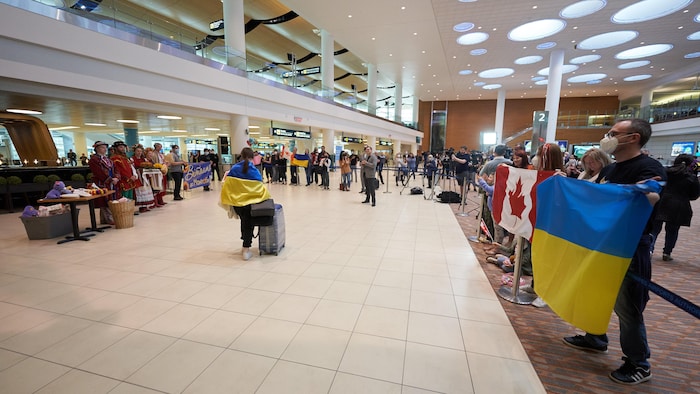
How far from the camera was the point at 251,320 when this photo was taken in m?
2.57

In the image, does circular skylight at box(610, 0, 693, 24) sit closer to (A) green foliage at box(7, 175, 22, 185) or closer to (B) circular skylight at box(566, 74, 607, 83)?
(B) circular skylight at box(566, 74, 607, 83)

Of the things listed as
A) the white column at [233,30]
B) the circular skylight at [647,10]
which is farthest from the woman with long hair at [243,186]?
the circular skylight at [647,10]

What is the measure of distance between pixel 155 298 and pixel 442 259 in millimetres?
3735

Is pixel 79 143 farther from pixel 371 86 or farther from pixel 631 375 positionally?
pixel 631 375

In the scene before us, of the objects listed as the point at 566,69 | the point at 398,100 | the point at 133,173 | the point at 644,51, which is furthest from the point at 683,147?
the point at 133,173

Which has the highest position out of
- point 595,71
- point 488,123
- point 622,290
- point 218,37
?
point 218,37

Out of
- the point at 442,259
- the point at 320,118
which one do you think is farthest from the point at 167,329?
the point at 320,118

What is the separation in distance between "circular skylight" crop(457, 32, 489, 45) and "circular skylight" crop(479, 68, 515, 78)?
678 cm

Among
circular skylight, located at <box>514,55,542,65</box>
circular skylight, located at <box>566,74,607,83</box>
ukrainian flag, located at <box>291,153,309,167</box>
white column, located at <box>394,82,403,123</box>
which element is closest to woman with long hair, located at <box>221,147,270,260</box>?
ukrainian flag, located at <box>291,153,309,167</box>

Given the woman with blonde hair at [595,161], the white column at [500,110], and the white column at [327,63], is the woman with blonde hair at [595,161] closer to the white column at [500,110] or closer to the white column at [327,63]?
the white column at [327,63]

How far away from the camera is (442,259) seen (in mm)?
4156

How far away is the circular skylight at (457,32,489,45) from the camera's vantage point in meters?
14.8

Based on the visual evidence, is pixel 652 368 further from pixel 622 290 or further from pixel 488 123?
pixel 488 123

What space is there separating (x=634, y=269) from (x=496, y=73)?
24917mm
